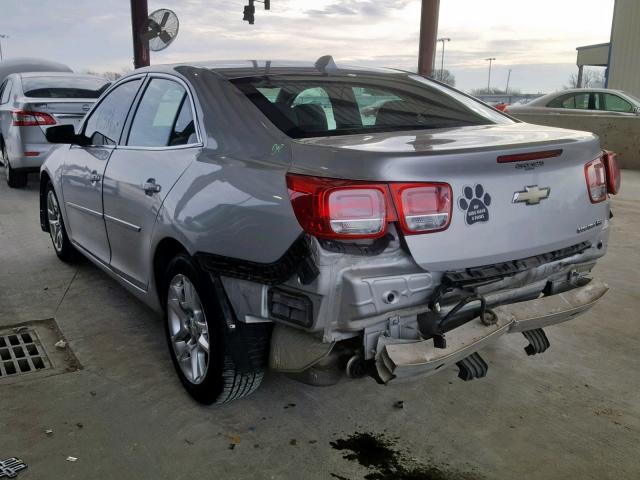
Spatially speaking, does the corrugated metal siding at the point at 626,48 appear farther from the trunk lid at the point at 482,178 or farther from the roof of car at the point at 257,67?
the trunk lid at the point at 482,178

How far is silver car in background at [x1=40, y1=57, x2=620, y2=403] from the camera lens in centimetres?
225

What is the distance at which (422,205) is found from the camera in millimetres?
2270

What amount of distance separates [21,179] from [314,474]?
836cm

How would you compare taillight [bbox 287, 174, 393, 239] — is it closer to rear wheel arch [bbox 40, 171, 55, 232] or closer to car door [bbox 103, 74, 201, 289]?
car door [bbox 103, 74, 201, 289]

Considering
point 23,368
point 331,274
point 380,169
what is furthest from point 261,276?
point 23,368

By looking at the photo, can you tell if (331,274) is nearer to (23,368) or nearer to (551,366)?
(551,366)

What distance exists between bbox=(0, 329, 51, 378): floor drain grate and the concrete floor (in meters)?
0.18

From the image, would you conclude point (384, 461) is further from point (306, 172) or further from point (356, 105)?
point (356, 105)

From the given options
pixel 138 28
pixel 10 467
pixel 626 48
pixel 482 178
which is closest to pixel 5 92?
pixel 138 28

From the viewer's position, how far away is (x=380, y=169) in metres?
2.22

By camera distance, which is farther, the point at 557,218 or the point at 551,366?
the point at 551,366

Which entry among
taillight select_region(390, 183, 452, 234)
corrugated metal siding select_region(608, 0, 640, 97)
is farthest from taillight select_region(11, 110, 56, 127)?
corrugated metal siding select_region(608, 0, 640, 97)

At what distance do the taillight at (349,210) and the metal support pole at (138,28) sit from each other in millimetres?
11619

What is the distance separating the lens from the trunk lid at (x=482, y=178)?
7.45 feet
